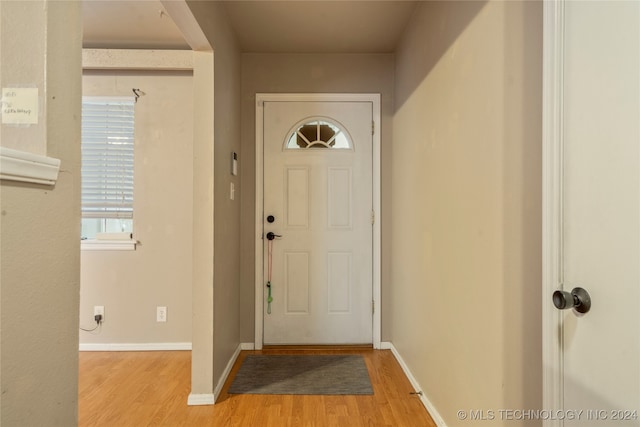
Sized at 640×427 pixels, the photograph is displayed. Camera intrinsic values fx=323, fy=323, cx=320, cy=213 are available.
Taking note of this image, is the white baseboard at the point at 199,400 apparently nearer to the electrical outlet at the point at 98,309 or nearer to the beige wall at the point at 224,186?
the beige wall at the point at 224,186

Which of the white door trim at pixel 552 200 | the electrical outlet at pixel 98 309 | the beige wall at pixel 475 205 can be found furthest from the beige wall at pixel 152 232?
the white door trim at pixel 552 200

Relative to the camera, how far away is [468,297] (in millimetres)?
1455

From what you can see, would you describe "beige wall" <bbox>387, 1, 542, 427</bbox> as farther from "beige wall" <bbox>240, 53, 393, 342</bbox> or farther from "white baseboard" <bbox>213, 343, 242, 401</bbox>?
"white baseboard" <bbox>213, 343, 242, 401</bbox>

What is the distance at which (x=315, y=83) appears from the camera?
113 inches

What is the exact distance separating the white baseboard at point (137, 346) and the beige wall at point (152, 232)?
0.03 meters

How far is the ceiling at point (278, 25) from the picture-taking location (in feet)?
7.27

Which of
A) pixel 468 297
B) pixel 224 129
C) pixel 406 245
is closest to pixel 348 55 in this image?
pixel 224 129

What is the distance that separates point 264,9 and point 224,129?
0.87 meters

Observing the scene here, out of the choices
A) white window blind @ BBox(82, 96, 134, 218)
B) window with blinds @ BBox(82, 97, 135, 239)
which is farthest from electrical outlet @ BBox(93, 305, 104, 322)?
white window blind @ BBox(82, 96, 134, 218)

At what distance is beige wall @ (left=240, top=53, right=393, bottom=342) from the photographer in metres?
2.84

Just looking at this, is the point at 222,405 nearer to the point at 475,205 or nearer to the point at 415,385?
the point at 415,385

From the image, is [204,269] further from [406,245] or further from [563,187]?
[563,187]

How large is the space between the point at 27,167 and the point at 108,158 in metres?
2.41

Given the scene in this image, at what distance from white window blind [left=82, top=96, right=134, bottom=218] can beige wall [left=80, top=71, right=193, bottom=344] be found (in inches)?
3.4
